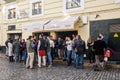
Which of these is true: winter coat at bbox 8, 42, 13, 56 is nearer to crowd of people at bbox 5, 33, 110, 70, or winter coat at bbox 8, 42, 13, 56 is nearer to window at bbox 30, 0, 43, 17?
crowd of people at bbox 5, 33, 110, 70

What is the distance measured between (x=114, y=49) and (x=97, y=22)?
6.92 feet

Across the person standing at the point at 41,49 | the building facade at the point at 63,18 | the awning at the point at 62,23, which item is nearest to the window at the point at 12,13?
the building facade at the point at 63,18

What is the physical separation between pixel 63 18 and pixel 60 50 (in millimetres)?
2592

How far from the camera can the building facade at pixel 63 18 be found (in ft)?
54.4

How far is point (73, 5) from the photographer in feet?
62.9

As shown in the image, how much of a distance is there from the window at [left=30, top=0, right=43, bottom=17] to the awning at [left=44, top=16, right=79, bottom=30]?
2.61 metres

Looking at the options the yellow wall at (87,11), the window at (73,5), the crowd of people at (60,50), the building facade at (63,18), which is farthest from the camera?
the window at (73,5)

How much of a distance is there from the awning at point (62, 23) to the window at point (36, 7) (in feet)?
8.56

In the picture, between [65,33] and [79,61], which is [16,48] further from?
[79,61]

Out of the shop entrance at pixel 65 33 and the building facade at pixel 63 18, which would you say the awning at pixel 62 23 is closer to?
the building facade at pixel 63 18

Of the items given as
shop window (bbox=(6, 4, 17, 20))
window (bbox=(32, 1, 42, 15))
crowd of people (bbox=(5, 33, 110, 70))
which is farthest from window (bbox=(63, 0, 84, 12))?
shop window (bbox=(6, 4, 17, 20))

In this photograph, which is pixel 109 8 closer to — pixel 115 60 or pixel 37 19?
pixel 115 60

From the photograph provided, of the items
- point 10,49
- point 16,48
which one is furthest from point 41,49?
point 10,49

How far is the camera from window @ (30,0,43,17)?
22134 millimetres
